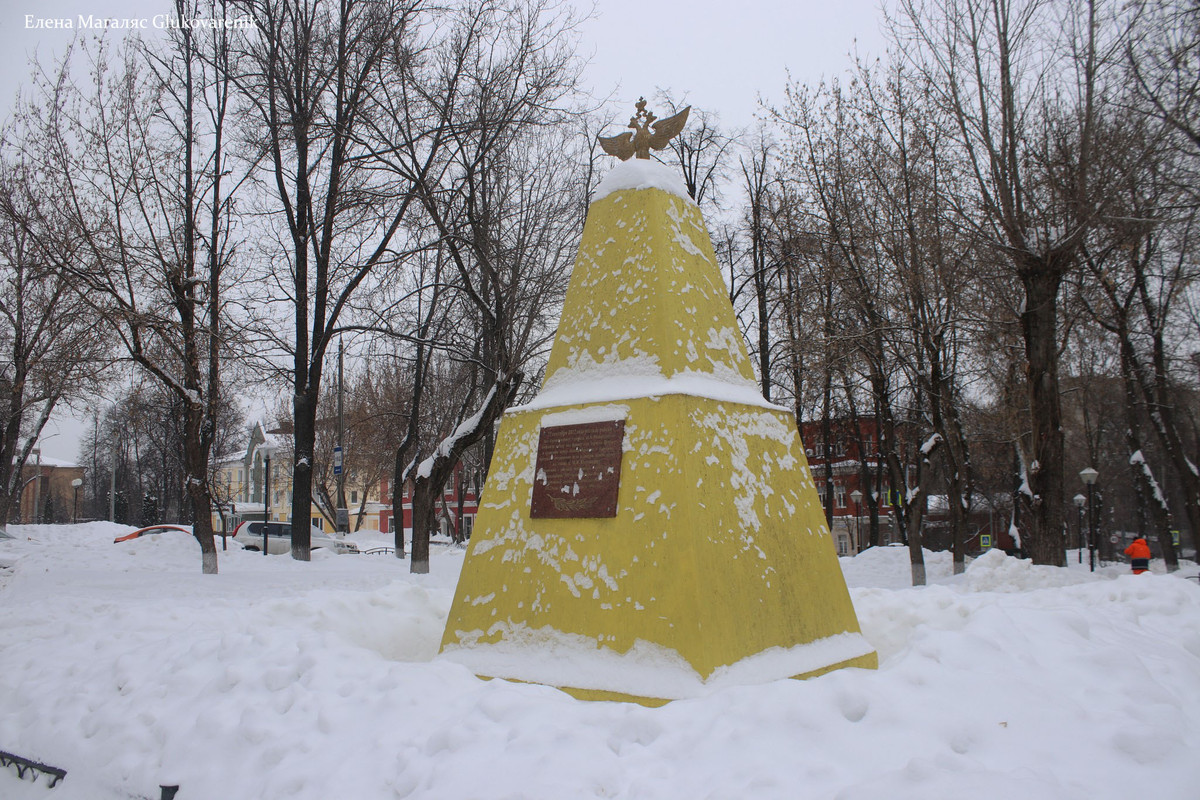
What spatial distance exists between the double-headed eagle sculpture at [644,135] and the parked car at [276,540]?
20180 mm

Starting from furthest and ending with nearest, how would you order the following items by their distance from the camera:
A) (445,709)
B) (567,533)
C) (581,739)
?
(567,533), (445,709), (581,739)

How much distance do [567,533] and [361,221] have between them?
9.97m

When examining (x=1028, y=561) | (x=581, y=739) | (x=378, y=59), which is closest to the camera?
(x=581, y=739)

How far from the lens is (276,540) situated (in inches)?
915

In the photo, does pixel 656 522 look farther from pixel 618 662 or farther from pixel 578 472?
pixel 618 662

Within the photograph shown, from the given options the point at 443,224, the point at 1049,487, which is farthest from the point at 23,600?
the point at 1049,487

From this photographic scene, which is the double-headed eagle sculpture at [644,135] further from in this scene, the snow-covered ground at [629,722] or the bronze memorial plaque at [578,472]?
the snow-covered ground at [629,722]

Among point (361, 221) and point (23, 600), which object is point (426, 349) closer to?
point (361, 221)

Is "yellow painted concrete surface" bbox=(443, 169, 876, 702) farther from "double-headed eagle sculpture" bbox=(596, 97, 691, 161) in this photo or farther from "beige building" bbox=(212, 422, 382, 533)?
"beige building" bbox=(212, 422, 382, 533)

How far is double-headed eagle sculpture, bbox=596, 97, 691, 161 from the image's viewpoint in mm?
5480

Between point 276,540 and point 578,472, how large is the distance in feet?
70.0

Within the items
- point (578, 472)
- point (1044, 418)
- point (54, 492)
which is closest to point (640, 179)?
point (578, 472)

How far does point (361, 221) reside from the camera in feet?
42.4

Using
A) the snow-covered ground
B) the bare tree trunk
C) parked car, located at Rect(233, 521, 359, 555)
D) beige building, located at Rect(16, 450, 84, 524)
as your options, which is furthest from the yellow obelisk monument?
beige building, located at Rect(16, 450, 84, 524)
